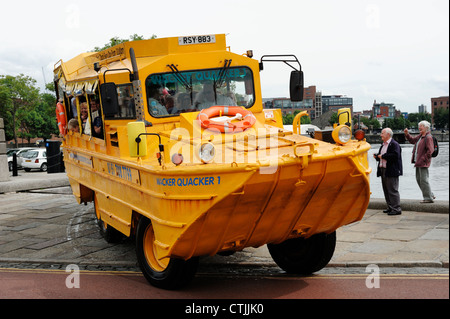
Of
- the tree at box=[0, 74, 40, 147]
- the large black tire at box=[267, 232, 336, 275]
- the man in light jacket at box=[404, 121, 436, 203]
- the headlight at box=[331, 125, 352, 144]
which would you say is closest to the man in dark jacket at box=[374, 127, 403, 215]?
the man in light jacket at box=[404, 121, 436, 203]

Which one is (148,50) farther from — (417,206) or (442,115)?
(417,206)

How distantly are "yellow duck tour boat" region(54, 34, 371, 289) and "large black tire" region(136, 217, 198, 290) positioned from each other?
0.04 feet

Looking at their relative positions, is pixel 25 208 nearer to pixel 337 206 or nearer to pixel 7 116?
pixel 337 206

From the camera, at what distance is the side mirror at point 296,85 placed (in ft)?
23.3

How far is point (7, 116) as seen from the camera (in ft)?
171

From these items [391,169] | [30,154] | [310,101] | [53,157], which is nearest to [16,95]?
[30,154]

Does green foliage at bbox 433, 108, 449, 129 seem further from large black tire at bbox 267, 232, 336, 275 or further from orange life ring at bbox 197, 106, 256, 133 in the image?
orange life ring at bbox 197, 106, 256, 133

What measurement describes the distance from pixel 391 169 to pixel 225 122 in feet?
15.8

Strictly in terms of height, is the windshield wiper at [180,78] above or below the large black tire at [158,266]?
above

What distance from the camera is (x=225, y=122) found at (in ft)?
19.8

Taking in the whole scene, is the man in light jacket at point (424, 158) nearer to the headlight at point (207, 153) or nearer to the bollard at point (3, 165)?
the headlight at point (207, 153)

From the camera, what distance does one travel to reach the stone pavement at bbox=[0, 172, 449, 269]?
22.8 feet

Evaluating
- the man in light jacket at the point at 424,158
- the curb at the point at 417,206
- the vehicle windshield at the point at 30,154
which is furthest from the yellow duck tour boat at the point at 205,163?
the vehicle windshield at the point at 30,154

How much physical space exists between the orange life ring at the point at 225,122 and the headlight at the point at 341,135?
1022 millimetres
